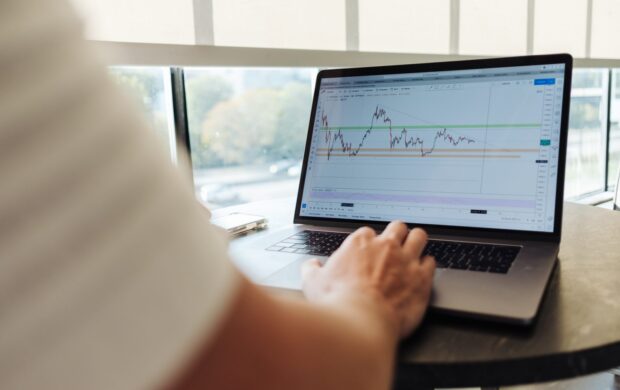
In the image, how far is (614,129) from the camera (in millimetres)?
4172

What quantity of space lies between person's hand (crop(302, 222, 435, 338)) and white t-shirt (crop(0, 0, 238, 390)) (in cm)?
25

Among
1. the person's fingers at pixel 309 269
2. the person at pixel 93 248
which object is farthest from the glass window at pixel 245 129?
the person at pixel 93 248

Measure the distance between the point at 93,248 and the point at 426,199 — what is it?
79 centimetres

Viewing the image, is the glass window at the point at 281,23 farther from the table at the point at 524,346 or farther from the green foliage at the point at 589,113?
the green foliage at the point at 589,113

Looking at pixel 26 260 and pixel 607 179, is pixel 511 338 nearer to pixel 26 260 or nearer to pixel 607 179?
pixel 26 260

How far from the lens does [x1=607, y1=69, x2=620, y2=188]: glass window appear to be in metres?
4.15

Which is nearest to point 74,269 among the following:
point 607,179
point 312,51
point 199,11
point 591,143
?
point 199,11

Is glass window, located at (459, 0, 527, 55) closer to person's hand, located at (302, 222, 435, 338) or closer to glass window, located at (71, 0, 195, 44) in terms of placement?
glass window, located at (71, 0, 195, 44)

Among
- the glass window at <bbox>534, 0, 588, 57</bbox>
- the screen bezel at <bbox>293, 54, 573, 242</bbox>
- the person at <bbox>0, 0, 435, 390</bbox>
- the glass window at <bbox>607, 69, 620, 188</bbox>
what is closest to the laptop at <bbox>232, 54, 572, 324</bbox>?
the screen bezel at <bbox>293, 54, 573, 242</bbox>

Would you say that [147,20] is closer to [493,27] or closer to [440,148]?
[440,148]

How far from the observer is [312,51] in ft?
6.71

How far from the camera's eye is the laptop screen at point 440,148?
87cm

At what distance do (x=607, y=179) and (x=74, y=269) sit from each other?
4.75 m

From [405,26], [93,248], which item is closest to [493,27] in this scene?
[405,26]
